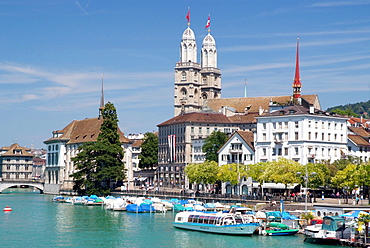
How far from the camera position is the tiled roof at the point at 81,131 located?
164 m

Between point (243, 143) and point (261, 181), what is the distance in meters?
14.9

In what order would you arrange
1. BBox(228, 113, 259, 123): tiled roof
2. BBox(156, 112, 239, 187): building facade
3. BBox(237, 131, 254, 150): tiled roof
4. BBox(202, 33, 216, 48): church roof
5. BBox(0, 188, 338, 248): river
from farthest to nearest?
1. BBox(202, 33, 216, 48): church roof
2. BBox(228, 113, 259, 123): tiled roof
3. BBox(156, 112, 239, 187): building facade
4. BBox(237, 131, 254, 150): tiled roof
5. BBox(0, 188, 338, 248): river

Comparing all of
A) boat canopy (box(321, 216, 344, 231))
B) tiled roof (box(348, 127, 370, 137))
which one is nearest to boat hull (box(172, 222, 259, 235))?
boat canopy (box(321, 216, 344, 231))

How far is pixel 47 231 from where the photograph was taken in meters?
71.4

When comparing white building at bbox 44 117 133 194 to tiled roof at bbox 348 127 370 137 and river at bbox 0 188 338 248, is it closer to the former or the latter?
tiled roof at bbox 348 127 370 137

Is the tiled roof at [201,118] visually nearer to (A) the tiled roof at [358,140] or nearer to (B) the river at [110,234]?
(A) the tiled roof at [358,140]

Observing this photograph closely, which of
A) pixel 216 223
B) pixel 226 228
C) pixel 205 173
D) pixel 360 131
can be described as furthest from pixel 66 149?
pixel 226 228

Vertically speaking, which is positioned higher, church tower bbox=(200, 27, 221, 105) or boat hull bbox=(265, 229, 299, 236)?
church tower bbox=(200, 27, 221, 105)

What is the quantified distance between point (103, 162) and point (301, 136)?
42755 mm

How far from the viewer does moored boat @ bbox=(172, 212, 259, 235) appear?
65188 mm

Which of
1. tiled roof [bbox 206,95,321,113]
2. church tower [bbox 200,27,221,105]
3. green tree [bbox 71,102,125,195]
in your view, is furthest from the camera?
church tower [bbox 200,27,221,105]

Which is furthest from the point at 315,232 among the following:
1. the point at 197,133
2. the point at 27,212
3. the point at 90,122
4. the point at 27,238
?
the point at 90,122

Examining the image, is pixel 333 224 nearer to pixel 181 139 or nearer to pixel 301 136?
pixel 301 136

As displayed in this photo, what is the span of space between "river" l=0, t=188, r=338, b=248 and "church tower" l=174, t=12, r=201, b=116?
94003mm
